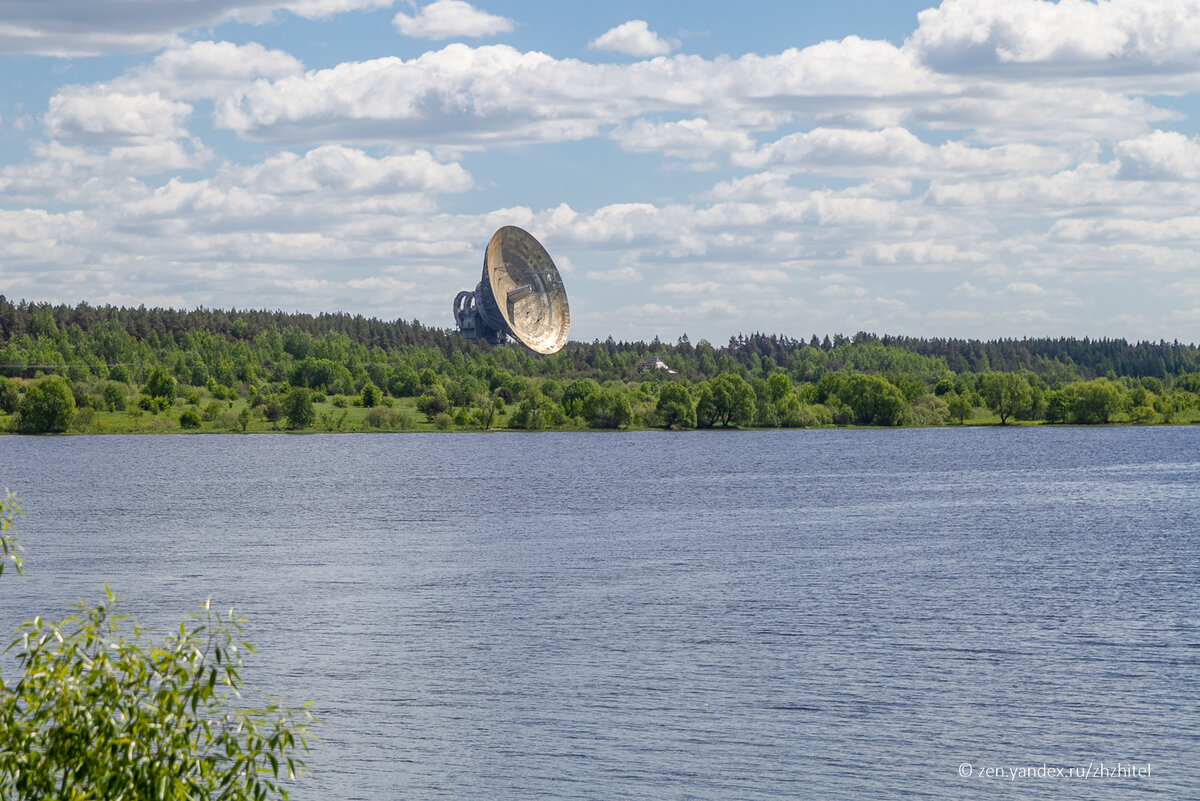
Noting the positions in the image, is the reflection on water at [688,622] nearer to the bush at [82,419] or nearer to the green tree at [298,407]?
the green tree at [298,407]

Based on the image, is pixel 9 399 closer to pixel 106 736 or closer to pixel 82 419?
pixel 82 419

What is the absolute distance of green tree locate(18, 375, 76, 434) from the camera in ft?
613

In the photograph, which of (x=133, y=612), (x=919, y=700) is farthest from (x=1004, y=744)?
(x=133, y=612)

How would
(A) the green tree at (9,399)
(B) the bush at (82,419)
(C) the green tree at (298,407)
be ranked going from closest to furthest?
(B) the bush at (82,419), (A) the green tree at (9,399), (C) the green tree at (298,407)

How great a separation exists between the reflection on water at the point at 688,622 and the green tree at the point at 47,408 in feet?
288

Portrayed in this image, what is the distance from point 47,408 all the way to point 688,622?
543 ft

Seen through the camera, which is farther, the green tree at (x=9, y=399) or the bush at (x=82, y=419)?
the green tree at (x=9, y=399)

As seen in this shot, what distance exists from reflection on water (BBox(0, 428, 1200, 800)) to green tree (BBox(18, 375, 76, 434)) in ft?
288

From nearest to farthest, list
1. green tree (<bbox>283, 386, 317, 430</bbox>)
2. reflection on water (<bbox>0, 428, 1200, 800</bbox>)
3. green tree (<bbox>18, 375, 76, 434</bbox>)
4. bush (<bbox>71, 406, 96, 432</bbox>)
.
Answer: reflection on water (<bbox>0, 428, 1200, 800</bbox>) < green tree (<bbox>18, 375, 76, 434</bbox>) < bush (<bbox>71, 406, 96, 432</bbox>) < green tree (<bbox>283, 386, 317, 430</bbox>)

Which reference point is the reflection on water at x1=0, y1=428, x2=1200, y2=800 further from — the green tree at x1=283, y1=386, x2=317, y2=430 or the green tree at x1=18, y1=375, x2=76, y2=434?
the green tree at x1=18, y1=375, x2=76, y2=434

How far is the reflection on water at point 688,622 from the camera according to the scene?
2975cm

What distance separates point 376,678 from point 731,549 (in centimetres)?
3273

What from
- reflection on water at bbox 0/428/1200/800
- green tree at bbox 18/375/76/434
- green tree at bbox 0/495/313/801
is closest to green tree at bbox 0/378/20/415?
green tree at bbox 18/375/76/434

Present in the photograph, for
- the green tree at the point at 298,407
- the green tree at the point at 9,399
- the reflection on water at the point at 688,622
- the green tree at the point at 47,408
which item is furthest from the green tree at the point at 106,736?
the green tree at the point at 9,399
